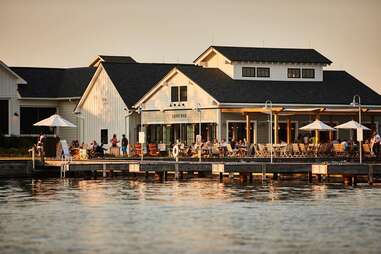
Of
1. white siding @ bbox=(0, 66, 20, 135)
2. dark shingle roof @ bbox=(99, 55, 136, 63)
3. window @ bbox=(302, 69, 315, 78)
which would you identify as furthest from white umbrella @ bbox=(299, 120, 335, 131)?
dark shingle roof @ bbox=(99, 55, 136, 63)

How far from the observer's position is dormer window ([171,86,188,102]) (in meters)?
79.3

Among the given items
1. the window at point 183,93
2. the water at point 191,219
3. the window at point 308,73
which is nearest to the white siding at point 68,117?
the window at point 183,93

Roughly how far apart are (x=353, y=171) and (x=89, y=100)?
3383cm

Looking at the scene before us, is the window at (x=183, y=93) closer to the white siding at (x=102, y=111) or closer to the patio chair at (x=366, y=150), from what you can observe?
the white siding at (x=102, y=111)

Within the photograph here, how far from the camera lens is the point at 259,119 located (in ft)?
250

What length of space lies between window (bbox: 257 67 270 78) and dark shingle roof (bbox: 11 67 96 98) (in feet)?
45.5

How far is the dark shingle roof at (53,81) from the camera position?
291ft

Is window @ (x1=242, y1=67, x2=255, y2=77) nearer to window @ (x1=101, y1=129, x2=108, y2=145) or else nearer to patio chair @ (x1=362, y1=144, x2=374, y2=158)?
window @ (x1=101, y1=129, x2=108, y2=145)

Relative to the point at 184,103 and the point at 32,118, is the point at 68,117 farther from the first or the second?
the point at 184,103

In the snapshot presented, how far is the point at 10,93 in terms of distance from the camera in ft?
281

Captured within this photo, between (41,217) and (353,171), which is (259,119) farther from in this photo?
(41,217)

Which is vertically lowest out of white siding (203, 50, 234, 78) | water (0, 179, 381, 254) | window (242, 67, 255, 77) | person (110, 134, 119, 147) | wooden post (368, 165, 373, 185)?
water (0, 179, 381, 254)

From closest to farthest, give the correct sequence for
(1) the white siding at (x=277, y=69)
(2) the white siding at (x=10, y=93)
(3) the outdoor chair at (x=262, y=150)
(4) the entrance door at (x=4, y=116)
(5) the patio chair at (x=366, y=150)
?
(5) the patio chair at (x=366, y=150) < (3) the outdoor chair at (x=262, y=150) < (1) the white siding at (x=277, y=69) < (4) the entrance door at (x=4, y=116) < (2) the white siding at (x=10, y=93)

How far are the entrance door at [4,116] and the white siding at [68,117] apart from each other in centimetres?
496
